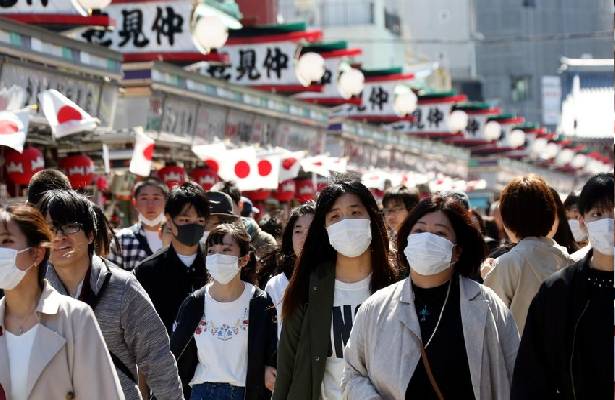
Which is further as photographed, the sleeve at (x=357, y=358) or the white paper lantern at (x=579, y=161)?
the white paper lantern at (x=579, y=161)

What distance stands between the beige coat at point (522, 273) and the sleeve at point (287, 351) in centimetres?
123

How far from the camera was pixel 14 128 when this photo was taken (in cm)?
1209

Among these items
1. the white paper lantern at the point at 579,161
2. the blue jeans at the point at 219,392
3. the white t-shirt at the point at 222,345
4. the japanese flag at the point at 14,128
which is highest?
the japanese flag at the point at 14,128

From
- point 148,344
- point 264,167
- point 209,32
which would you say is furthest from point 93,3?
point 148,344

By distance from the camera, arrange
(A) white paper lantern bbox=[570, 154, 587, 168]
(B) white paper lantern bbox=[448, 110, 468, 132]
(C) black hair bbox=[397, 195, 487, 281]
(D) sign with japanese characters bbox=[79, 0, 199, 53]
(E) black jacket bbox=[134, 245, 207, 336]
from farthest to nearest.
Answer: (A) white paper lantern bbox=[570, 154, 587, 168]
(B) white paper lantern bbox=[448, 110, 468, 132]
(D) sign with japanese characters bbox=[79, 0, 199, 53]
(E) black jacket bbox=[134, 245, 207, 336]
(C) black hair bbox=[397, 195, 487, 281]

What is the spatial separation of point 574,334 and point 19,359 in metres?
2.17

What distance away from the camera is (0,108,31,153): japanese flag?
11.8 meters

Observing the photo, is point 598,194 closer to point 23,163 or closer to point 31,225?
point 31,225

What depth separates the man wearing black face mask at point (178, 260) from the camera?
893 cm

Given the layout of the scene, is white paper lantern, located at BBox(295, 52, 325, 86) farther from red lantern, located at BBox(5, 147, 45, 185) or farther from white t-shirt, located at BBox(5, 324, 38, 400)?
white t-shirt, located at BBox(5, 324, 38, 400)

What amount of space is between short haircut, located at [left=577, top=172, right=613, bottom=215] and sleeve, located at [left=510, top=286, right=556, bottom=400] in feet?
1.61

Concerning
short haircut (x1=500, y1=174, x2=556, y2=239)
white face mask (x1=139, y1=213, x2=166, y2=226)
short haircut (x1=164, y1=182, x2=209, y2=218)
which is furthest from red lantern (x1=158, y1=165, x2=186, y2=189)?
short haircut (x1=500, y1=174, x2=556, y2=239)

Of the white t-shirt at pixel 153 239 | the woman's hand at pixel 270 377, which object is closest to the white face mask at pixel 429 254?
the woman's hand at pixel 270 377

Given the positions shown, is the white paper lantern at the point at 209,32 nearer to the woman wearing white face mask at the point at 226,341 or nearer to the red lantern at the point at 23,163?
the red lantern at the point at 23,163
